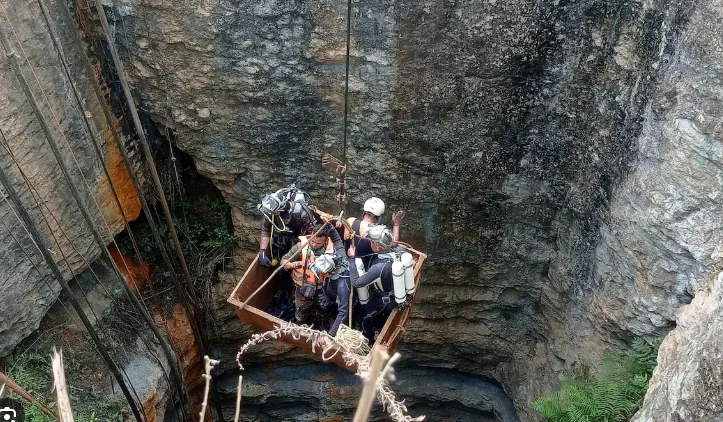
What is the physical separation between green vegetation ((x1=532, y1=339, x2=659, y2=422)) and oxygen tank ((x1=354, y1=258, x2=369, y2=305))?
88.1 inches

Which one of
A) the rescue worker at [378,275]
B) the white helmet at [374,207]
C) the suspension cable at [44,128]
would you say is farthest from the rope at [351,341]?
the suspension cable at [44,128]

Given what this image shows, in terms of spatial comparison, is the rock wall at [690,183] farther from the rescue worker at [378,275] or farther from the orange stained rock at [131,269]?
the orange stained rock at [131,269]

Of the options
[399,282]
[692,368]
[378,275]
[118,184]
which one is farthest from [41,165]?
[692,368]

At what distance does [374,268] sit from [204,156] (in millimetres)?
2896

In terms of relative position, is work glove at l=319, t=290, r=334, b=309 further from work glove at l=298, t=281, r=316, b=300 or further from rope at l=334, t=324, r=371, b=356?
rope at l=334, t=324, r=371, b=356

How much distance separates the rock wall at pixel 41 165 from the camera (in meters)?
5.54

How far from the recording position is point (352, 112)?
22.7 feet

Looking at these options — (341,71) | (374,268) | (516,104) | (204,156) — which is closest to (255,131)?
(204,156)

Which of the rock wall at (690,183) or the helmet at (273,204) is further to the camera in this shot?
the helmet at (273,204)

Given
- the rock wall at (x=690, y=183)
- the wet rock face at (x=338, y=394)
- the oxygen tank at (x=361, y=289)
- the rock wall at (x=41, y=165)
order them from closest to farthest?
the rock wall at (x=690, y=183)
the rock wall at (x=41, y=165)
the oxygen tank at (x=361, y=289)
the wet rock face at (x=338, y=394)

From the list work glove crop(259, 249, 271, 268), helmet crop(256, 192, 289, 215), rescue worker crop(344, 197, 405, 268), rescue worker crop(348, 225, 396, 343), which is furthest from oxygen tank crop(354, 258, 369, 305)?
work glove crop(259, 249, 271, 268)

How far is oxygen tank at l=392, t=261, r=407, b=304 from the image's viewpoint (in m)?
5.39

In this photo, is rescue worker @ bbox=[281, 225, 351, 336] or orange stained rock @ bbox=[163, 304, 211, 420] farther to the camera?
orange stained rock @ bbox=[163, 304, 211, 420]

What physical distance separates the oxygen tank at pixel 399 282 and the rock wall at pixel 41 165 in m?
3.17
